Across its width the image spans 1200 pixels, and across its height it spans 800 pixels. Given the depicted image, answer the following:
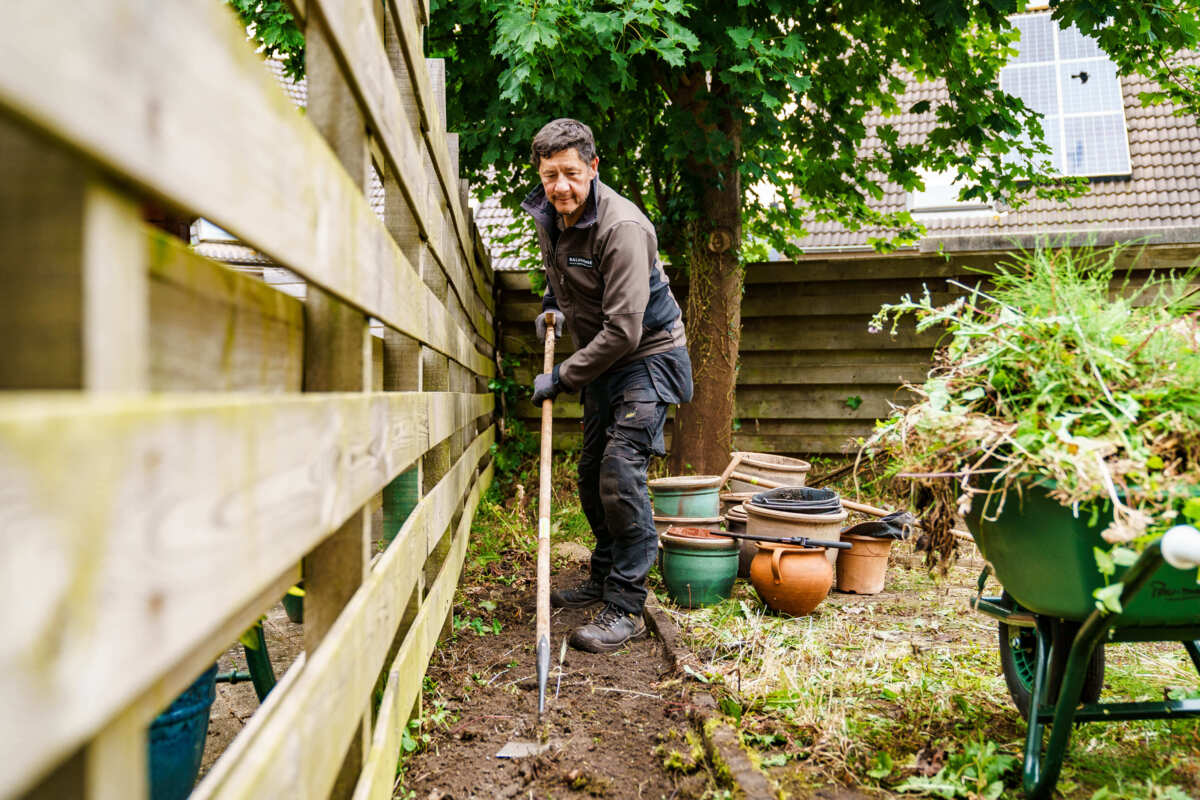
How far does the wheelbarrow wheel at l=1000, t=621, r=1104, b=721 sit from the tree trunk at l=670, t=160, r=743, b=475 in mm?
3118

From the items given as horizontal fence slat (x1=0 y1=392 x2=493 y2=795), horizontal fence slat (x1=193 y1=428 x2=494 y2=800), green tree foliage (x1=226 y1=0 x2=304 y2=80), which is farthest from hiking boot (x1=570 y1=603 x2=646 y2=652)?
green tree foliage (x1=226 y1=0 x2=304 y2=80)

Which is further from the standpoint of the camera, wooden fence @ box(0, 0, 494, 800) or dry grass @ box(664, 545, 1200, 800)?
dry grass @ box(664, 545, 1200, 800)

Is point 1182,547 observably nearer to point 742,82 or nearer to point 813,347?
point 742,82

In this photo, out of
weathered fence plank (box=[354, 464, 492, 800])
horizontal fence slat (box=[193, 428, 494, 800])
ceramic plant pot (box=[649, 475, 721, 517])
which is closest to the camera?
horizontal fence slat (box=[193, 428, 494, 800])

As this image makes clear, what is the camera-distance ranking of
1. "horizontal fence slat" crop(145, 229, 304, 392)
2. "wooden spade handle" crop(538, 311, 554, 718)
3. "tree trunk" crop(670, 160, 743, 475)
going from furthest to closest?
"tree trunk" crop(670, 160, 743, 475)
"wooden spade handle" crop(538, 311, 554, 718)
"horizontal fence slat" crop(145, 229, 304, 392)

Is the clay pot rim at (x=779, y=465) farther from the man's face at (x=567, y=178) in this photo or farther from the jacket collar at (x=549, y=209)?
the man's face at (x=567, y=178)

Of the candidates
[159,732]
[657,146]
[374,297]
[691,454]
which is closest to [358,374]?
[374,297]

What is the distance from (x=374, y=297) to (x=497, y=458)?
532cm

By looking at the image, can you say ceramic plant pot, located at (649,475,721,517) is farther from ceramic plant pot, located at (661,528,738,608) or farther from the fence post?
the fence post

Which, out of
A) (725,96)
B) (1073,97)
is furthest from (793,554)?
(1073,97)

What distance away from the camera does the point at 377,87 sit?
5.28ft

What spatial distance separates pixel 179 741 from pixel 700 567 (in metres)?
2.52

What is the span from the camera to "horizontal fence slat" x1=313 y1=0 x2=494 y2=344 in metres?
1.31

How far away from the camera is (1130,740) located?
2484 millimetres
